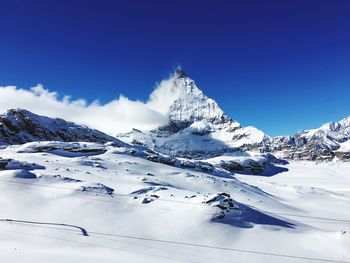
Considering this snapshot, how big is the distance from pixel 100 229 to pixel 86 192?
218 inches

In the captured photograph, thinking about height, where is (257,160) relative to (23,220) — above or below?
above

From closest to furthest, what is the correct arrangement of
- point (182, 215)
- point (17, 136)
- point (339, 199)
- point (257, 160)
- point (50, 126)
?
point (182, 215)
point (339, 199)
point (17, 136)
point (50, 126)
point (257, 160)

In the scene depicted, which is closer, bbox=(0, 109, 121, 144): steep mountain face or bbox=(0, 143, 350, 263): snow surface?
bbox=(0, 143, 350, 263): snow surface

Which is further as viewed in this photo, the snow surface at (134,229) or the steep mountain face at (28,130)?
the steep mountain face at (28,130)

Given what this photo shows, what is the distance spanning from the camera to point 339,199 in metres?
49.1

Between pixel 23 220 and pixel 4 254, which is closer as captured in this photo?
pixel 4 254

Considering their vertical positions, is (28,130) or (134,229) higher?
(28,130)

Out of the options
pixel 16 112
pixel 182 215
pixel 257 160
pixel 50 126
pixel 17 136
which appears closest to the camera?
pixel 182 215

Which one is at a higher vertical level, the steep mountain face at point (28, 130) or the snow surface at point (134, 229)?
the steep mountain face at point (28, 130)

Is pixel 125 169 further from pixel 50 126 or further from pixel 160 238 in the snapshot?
pixel 50 126

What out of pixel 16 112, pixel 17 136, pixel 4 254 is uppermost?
pixel 16 112

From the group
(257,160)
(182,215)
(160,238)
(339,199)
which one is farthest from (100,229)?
(257,160)

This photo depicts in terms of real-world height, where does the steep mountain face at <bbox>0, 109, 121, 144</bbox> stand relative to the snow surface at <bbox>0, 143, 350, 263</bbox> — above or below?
above

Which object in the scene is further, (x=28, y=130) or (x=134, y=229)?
(x=28, y=130)
